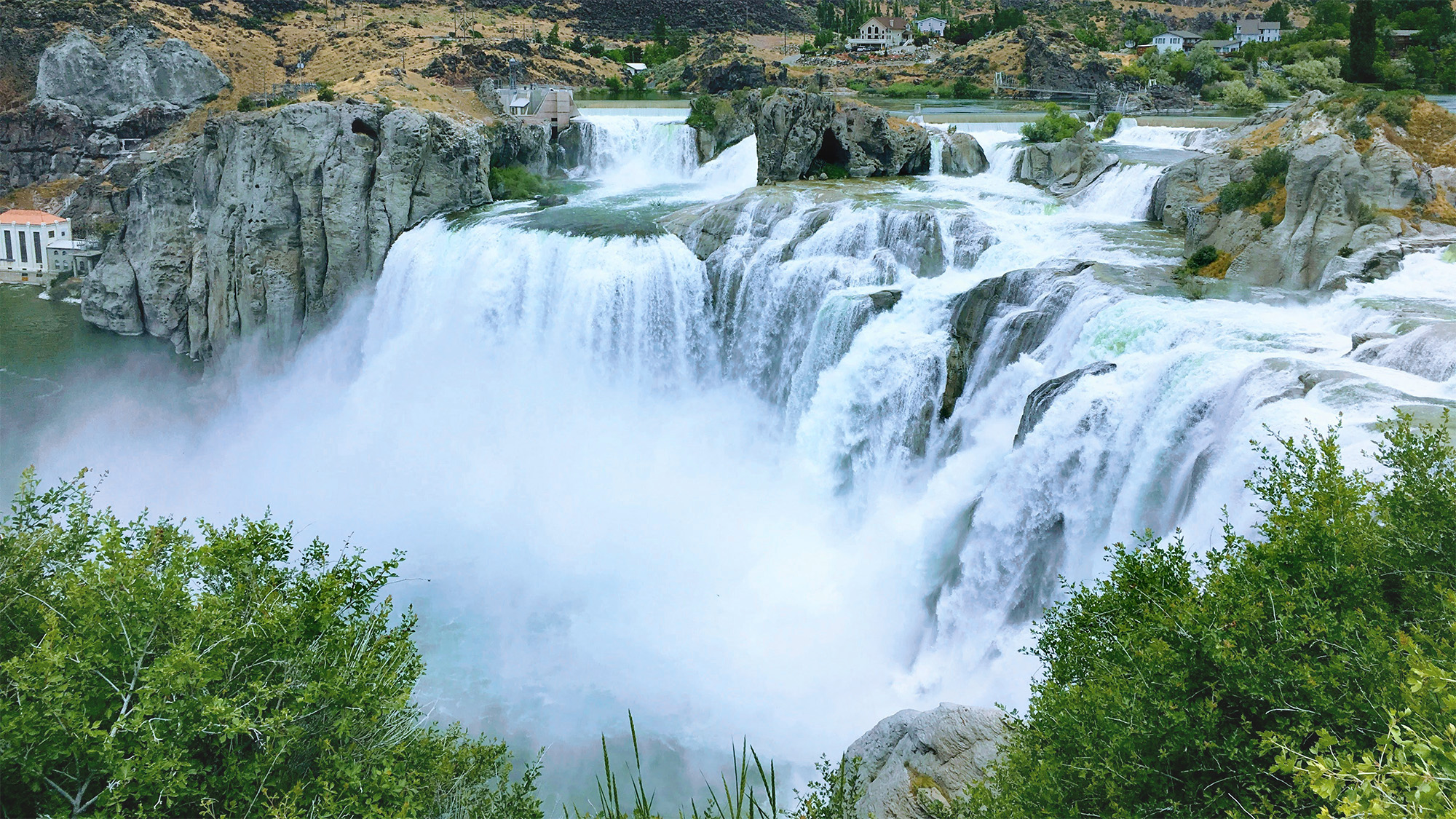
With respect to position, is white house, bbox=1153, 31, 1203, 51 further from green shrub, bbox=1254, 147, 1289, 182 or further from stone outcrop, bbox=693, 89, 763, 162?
green shrub, bbox=1254, 147, 1289, 182

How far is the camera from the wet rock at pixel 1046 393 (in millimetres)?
17484

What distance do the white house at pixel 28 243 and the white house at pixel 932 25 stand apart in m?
74.5

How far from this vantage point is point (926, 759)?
12281mm

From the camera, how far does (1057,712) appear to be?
939cm

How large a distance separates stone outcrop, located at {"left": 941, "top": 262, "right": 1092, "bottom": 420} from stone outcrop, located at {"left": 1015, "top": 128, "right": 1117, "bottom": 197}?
390 inches

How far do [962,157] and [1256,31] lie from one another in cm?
6830

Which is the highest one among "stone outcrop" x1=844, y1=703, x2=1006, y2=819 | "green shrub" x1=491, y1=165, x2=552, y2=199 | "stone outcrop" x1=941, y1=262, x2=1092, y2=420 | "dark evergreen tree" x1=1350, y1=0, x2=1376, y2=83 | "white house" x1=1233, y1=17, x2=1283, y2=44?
"white house" x1=1233, y1=17, x2=1283, y2=44

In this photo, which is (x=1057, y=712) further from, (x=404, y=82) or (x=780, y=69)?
(x=780, y=69)

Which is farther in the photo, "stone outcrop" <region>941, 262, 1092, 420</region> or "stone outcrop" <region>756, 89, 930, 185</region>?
"stone outcrop" <region>756, 89, 930, 185</region>

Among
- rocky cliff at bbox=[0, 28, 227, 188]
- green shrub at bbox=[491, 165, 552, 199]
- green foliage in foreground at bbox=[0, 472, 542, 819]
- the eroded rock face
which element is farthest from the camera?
the eroded rock face

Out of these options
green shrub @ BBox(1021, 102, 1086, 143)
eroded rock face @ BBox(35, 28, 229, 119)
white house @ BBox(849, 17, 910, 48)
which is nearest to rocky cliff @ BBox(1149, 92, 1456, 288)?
green shrub @ BBox(1021, 102, 1086, 143)

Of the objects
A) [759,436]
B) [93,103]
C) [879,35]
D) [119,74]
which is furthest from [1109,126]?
[879,35]

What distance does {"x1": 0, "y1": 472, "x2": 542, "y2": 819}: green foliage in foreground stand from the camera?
26.6 feet

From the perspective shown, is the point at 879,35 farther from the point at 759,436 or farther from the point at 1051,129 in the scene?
the point at 759,436
